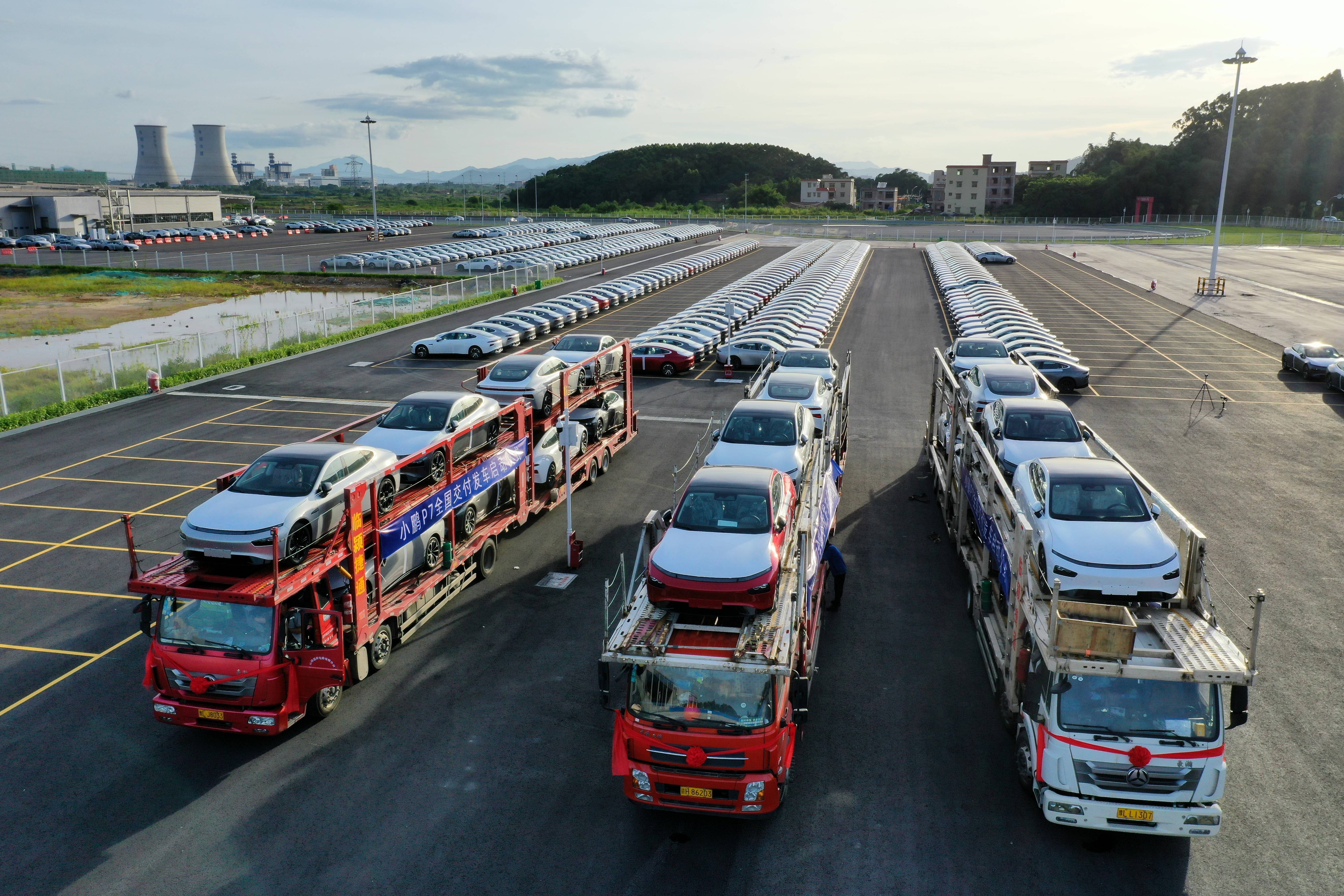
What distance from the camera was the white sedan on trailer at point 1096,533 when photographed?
407 inches

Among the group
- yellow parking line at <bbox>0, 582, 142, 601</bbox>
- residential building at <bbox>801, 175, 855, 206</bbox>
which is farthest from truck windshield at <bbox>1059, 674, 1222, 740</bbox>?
residential building at <bbox>801, 175, 855, 206</bbox>

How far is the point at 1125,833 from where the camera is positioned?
9.40 m

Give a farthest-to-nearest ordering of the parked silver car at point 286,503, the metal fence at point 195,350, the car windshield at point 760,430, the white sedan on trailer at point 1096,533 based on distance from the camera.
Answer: the metal fence at point 195,350 < the car windshield at point 760,430 < the parked silver car at point 286,503 < the white sedan on trailer at point 1096,533

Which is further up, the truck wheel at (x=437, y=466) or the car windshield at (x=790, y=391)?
the car windshield at (x=790, y=391)

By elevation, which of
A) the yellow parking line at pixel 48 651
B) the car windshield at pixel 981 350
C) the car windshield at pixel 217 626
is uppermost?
the car windshield at pixel 981 350

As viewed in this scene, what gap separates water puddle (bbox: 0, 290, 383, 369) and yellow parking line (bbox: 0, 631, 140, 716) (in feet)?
83.8

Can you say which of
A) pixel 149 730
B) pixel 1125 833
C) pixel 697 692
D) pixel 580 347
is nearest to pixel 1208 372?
pixel 580 347

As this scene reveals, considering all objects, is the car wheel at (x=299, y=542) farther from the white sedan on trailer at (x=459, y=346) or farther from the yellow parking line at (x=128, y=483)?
the white sedan on trailer at (x=459, y=346)

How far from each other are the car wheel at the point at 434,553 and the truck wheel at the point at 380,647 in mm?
1249

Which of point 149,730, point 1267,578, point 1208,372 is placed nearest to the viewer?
point 149,730

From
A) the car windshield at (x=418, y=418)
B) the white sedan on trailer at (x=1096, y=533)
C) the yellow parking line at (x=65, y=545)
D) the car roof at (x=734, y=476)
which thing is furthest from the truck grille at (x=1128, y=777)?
the yellow parking line at (x=65, y=545)

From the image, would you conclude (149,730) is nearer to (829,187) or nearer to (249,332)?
(249,332)

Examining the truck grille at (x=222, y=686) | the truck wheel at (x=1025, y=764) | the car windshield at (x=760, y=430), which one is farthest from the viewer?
the car windshield at (x=760, y=430)

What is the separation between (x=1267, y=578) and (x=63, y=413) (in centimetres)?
3167
